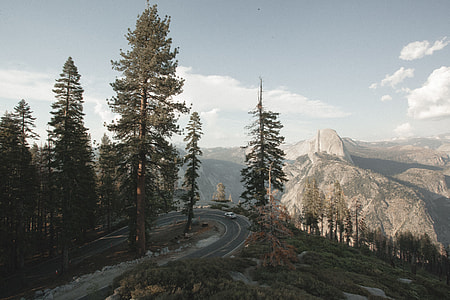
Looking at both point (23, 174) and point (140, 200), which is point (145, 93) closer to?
point (140, 200)

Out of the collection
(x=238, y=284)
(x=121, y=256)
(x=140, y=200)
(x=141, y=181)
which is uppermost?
(x=141, y=181)

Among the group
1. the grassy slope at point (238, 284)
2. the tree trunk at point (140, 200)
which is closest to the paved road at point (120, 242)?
the tree trunk at point (140, 200)

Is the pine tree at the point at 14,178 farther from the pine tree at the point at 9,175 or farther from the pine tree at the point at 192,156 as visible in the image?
the pine tree at the point at 192,156

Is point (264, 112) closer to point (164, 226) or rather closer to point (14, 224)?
point (164, 226)

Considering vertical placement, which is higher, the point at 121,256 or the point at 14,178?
the point at 14,178

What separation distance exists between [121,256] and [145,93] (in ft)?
50.2

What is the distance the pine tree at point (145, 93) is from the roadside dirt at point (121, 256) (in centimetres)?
469

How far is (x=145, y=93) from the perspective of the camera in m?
15.3

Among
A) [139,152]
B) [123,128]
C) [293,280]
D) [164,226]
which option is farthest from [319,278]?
[164,226]

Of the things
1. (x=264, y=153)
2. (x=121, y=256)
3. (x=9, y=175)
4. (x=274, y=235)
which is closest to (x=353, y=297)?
(x=274, y=235)

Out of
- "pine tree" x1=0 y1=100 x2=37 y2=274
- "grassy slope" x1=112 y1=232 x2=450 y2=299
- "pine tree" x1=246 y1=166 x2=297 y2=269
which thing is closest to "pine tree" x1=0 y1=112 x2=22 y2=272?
"pine tree" x1=0 y1=100 x2=37 y2=274

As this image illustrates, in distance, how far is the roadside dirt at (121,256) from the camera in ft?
46.8

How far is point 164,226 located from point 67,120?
22646 millimetres

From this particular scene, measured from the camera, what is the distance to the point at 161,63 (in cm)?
1551
